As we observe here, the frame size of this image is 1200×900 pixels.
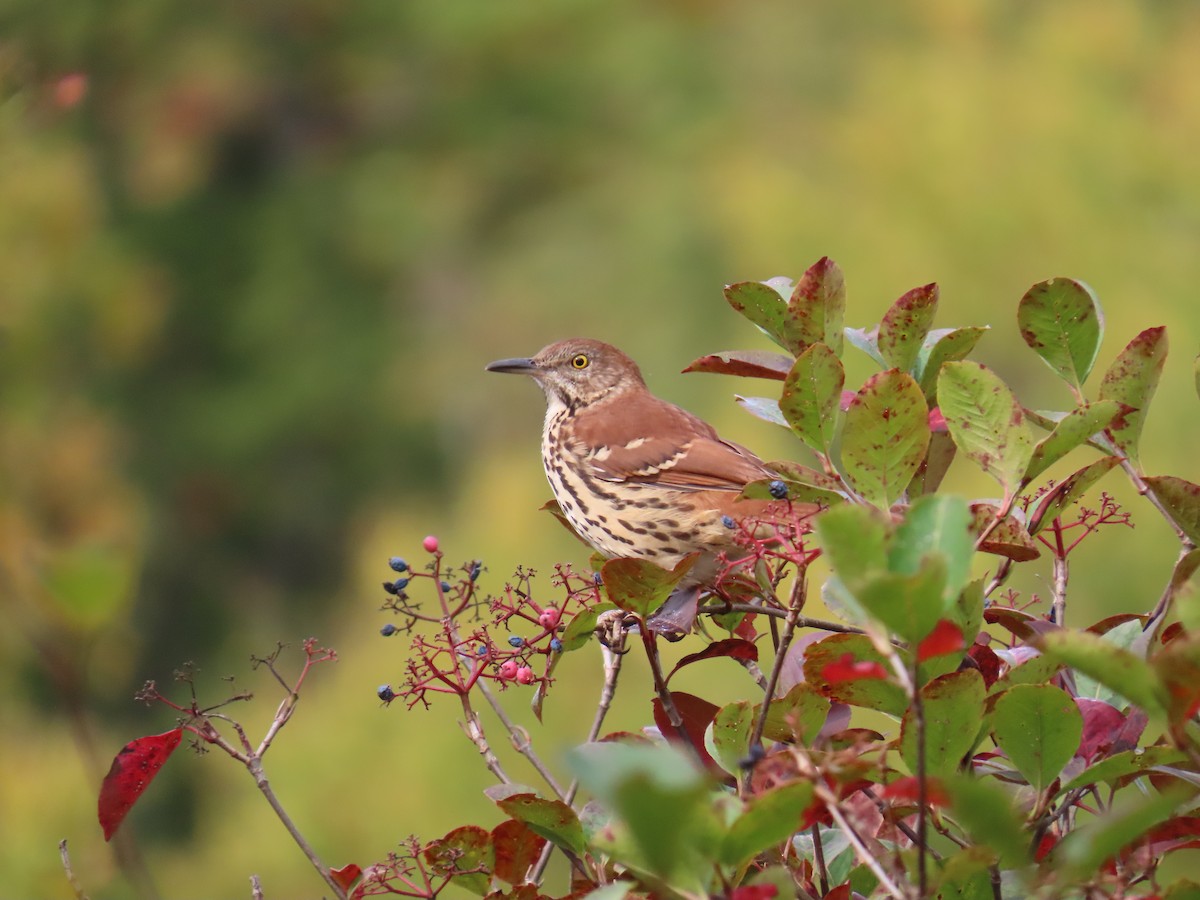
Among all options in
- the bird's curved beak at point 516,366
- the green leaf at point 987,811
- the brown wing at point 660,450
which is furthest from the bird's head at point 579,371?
the green leaf at point 987,811

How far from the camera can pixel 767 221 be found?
33.0 feet

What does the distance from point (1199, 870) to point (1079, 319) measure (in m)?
5.15

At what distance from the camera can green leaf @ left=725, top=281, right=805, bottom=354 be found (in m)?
1.41

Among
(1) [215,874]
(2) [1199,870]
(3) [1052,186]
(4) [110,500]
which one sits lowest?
(2) [1199,870]

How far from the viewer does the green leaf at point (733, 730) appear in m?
1.22

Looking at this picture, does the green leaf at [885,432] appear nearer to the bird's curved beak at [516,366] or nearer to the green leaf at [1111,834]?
the green leaf at [1111,834]

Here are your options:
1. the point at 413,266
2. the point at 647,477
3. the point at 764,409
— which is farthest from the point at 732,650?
the point at 413,266

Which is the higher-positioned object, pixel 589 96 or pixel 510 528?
pixel 589 96

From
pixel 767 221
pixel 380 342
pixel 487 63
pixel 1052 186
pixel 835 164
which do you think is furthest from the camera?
pixel 487 63

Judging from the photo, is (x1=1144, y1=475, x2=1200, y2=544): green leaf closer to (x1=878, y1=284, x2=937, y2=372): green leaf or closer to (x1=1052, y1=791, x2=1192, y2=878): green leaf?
(x1=878, y1=284, x2=937, y2=372): green leaf

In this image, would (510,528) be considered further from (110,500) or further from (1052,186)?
(110,500)

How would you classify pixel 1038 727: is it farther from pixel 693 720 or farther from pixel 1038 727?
pixel 693 720

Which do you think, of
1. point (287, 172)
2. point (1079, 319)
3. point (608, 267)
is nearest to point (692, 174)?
point (608, 267)

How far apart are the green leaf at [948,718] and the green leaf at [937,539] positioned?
207mm
